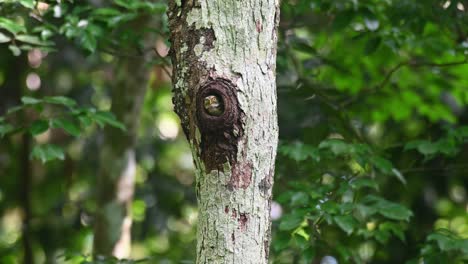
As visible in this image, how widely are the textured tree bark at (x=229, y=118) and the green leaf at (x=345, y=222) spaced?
2.27 ft

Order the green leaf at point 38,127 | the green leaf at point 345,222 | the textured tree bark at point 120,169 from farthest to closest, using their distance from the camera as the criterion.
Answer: the textured tree bark at point 120,169 → the green leaf at point 38,127 → the green leaf at point 345,222

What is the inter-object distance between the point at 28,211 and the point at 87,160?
0.42 metres

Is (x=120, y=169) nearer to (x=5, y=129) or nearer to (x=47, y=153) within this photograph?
(x=47, y=153)

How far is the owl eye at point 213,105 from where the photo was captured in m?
1.07

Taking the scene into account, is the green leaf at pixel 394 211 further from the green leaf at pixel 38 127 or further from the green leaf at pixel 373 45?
the green leaf at pixel 38 127

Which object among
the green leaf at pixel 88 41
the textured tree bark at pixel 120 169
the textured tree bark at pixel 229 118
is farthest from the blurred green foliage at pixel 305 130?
the textured tree bark at pixel 229 118

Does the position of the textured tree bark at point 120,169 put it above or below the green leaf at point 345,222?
above

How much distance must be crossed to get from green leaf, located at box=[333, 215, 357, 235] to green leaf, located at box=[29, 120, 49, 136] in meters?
0.86

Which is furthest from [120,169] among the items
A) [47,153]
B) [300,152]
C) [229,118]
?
[229,118]

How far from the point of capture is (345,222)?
181 cm

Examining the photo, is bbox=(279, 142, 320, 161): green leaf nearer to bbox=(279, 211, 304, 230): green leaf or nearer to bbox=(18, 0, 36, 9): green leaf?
bbox=(279, 211, 304, 230): green leaf

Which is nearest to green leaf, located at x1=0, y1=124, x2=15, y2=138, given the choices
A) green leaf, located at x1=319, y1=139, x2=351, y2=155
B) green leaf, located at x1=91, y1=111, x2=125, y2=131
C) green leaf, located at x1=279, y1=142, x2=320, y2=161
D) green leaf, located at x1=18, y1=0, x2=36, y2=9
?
green leaf, located at x1=91, y1=111, x2=125, y2=131

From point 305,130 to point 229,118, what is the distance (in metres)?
1.50

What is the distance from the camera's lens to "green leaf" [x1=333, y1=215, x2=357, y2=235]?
5.90 feet
